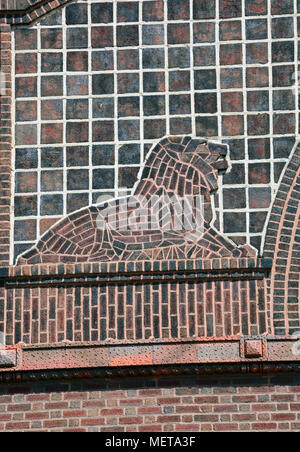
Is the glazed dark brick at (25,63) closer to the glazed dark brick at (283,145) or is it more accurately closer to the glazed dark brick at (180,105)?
the glazed dark brick at (180,105)

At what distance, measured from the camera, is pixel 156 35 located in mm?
15734

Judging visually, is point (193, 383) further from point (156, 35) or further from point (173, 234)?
point (156, 35)

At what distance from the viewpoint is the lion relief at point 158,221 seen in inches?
597

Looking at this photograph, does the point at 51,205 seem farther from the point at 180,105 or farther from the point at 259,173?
the point at 259,173

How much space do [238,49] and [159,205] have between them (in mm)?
1529

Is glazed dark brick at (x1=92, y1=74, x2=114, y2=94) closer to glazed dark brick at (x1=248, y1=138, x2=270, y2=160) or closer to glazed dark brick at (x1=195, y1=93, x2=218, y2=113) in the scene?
glazed dark brick at (x1=195, y1=93, x2=218, y2=113)

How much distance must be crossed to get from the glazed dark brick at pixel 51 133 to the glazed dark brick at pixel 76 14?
94 centimetres

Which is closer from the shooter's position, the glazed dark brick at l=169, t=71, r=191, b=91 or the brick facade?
the brick facade

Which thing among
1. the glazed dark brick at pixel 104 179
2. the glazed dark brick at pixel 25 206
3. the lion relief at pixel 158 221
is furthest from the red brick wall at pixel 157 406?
the glazed dark brick at pixel 104 179

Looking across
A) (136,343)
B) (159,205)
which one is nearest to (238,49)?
(159,205)

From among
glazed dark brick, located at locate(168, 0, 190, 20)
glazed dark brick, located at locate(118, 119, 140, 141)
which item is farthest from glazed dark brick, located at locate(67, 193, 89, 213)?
glazed dark brick, located at locate(168, 0, 190, 20)

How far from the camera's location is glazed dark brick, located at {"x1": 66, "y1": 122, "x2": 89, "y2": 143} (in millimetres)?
15531

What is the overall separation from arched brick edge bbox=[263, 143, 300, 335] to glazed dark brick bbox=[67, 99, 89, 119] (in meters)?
1.78

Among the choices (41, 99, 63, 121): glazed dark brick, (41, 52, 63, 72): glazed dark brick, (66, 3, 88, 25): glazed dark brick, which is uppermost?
(66, 3, 88, 25): glazed dark brick
